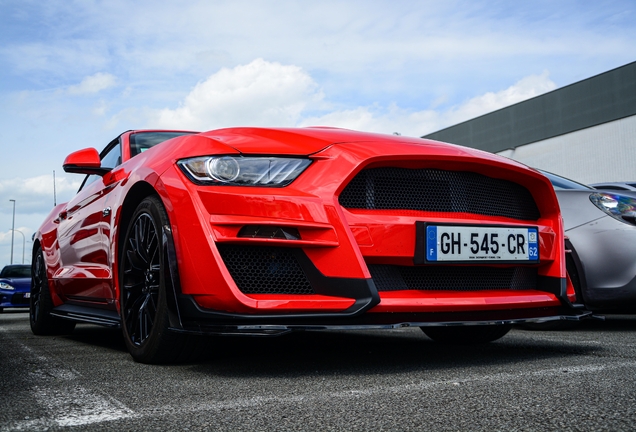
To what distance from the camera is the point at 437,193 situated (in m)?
3.03

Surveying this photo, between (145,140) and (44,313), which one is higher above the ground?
(145,140)

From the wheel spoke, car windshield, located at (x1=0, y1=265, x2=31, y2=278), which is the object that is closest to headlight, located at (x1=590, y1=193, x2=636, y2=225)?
the wheel spoke

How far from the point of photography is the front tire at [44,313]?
5.14 metres

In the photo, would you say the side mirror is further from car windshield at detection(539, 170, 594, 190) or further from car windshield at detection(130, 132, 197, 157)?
car windshield at detection(539, 170, 594, 190)

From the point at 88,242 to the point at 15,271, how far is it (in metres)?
13.6

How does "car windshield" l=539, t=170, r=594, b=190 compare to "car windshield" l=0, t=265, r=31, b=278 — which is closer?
"car windshield" l=539, t=170, r=594, b=190

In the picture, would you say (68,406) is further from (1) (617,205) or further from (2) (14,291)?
(2) (14,291)

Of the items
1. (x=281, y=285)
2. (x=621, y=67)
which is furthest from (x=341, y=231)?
(x=621, y=67)

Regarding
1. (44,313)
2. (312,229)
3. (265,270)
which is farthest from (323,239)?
(44,313)

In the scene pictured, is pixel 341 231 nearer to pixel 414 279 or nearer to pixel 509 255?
pixel 414 279

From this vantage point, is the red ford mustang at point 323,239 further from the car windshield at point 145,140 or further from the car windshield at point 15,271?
the car windshield at point 15,271

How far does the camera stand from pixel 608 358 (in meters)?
3.04

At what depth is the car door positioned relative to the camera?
376 cm

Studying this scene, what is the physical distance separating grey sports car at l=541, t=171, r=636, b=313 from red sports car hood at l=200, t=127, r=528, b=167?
1.78 m
